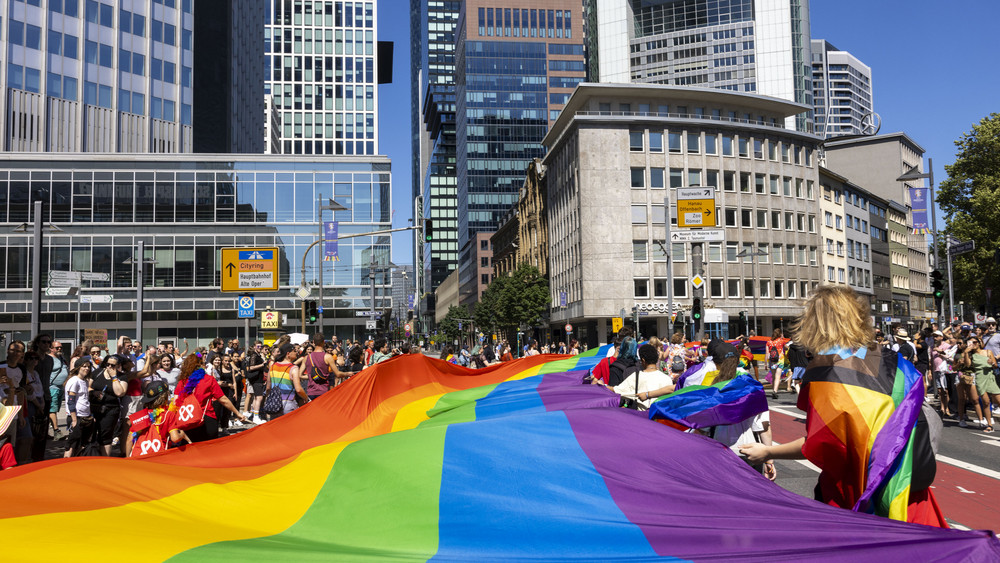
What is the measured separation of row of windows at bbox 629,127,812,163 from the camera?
229 feet

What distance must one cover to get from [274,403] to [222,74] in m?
72.9

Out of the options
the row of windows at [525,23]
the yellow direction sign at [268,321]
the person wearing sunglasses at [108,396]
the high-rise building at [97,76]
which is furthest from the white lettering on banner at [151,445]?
the row of windows at [525,23]

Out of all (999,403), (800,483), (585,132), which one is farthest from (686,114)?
(800,483)

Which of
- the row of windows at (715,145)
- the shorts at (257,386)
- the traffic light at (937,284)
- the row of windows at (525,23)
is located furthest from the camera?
the row of windows at (525,23)

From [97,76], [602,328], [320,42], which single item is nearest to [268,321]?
[602,328]

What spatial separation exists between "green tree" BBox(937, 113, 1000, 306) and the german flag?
49.1 meters

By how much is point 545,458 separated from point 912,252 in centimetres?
11884

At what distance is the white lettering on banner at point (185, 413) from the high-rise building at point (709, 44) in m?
115

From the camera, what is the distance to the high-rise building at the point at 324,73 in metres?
130

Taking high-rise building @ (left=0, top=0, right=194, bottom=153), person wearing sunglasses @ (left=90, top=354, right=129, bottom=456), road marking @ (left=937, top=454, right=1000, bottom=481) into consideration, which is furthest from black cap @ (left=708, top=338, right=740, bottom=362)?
high-rise building @ (left=0, top=0, right=194, bottom=153)

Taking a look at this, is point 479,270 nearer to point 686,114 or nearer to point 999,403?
point 686,114

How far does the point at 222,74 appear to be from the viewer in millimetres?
78375

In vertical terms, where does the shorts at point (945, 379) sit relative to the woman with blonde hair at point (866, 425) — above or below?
→ below

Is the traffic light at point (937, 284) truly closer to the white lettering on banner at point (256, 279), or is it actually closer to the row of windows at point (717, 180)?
the white lettering on banner at point (256, 279)
